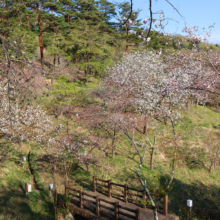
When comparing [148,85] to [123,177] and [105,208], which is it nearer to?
[123,177]

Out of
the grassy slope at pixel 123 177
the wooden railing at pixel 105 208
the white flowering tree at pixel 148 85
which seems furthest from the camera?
the white flowering tree at pixel 148 85

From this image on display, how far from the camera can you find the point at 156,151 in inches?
677

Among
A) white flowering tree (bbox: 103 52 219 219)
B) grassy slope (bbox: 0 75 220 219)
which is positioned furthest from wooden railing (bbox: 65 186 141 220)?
white flowering tree (bbox: 103 52 219 219)

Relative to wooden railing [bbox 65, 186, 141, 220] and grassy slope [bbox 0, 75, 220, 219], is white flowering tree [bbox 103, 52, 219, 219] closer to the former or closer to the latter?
grassy slope [bbox 0, 75, 220, 219]

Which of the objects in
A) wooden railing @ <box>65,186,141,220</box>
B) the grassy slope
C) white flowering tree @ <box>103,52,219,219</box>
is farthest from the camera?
white flowering tree @ <box>103,52,219,219</box>

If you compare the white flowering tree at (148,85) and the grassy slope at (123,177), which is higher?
the white flowering tree at (148,85)

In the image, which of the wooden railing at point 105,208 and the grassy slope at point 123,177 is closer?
the wooden railing at point 105,208

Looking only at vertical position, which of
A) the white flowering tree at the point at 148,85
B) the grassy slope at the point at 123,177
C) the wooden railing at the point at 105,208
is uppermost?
the white flowering tree at the point at 148,85

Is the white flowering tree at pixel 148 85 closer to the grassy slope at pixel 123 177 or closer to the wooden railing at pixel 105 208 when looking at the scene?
the grassy slope at pixel 123 177

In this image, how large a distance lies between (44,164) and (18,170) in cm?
171

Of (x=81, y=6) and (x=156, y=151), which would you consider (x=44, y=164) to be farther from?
(x=81, y=6)

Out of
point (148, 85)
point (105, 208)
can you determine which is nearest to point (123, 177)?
point (105, 208)

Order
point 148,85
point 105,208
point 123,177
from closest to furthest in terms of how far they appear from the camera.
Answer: point 105,208 < point 123,177 < point 148,85

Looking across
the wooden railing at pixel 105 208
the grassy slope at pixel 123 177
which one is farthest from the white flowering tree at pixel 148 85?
the wooden railing at pixel 105 208
